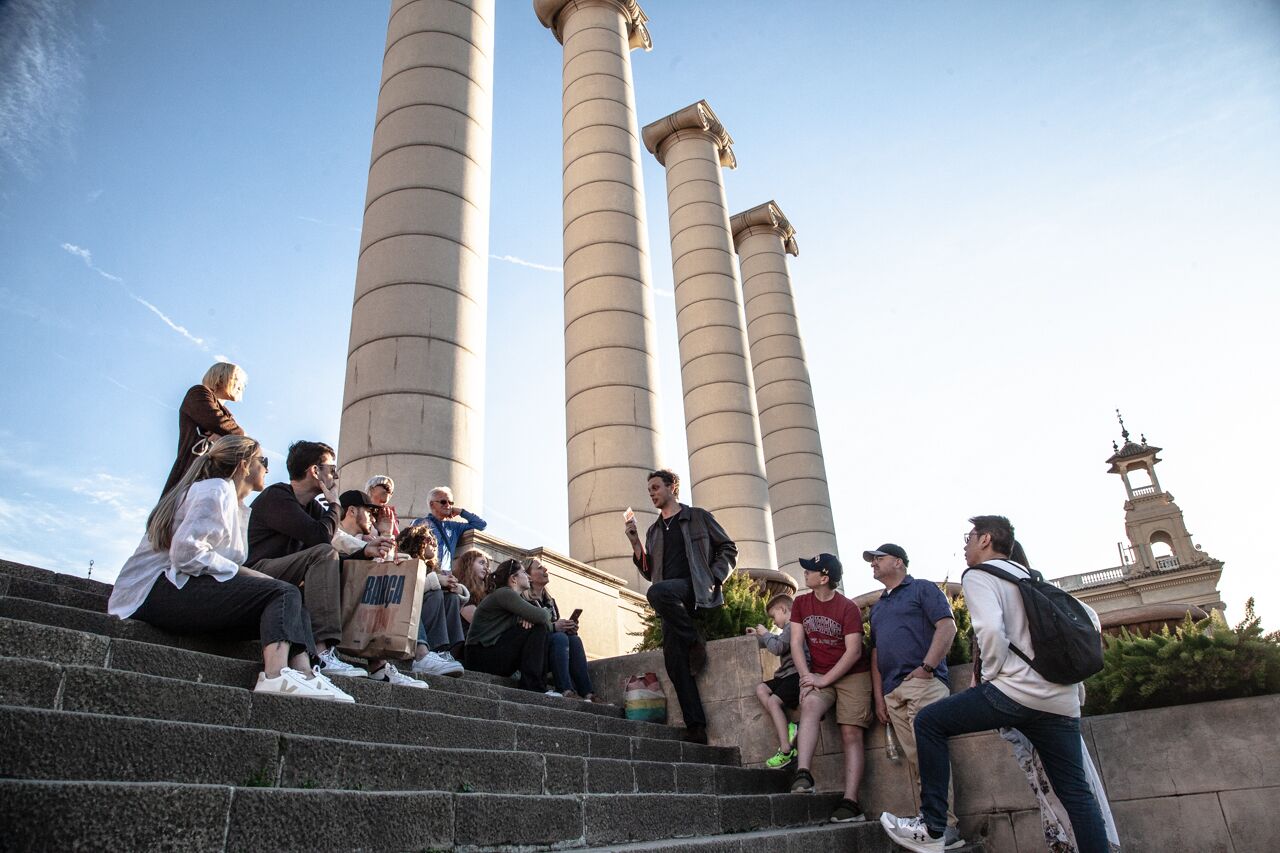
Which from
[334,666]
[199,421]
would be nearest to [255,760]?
[334,666]

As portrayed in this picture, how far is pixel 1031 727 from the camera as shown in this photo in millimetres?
5578

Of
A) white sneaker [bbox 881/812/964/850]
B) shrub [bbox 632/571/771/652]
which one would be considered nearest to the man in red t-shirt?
white sneaker [bbox 881/812/964/850]

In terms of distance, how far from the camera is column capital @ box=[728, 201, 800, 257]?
31.3 m

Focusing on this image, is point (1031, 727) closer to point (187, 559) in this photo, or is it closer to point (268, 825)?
point (268, 825)

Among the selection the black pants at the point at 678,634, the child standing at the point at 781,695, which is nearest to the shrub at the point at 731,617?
the black pants at the point at 678,634

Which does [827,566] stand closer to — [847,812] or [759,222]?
[847,812]

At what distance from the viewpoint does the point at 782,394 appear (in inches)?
1125

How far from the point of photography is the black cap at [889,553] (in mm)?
7828

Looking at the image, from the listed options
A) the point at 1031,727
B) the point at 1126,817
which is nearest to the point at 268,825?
the point at 1031,727

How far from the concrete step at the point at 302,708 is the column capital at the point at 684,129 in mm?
24150

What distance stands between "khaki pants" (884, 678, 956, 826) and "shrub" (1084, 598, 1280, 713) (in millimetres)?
1465

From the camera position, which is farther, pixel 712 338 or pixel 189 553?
pixel 712 338

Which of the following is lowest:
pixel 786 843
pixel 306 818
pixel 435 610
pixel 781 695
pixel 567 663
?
pixel 786 843

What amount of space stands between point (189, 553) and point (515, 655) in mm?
4211
